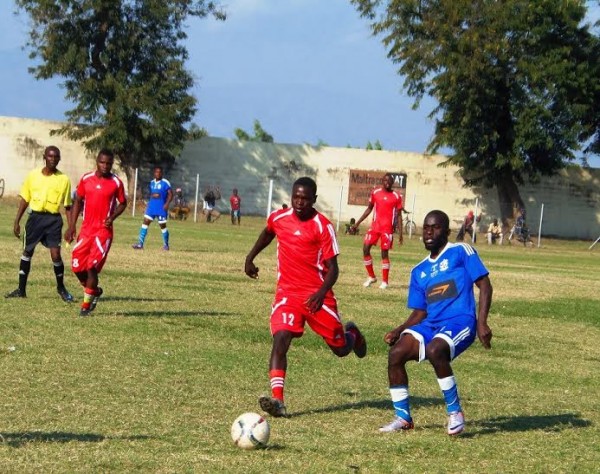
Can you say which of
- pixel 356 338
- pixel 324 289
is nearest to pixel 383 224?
pixel 356 338

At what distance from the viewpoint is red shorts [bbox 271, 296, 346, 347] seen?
8.79 meters

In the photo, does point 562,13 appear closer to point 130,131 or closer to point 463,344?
point 130,131

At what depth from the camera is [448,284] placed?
26.3 ft

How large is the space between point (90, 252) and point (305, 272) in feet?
18.0

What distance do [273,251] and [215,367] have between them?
2052 cm

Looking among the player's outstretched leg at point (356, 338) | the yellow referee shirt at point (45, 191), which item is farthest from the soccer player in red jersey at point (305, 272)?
the yellow referee shirt at point (45, 191)

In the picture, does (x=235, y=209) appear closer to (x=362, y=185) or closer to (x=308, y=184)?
(x=362, y=185)

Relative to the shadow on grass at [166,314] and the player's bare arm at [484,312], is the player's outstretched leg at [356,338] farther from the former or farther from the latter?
the shadow on grass at [166,314]

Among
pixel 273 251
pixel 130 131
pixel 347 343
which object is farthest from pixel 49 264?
pixel 130 131

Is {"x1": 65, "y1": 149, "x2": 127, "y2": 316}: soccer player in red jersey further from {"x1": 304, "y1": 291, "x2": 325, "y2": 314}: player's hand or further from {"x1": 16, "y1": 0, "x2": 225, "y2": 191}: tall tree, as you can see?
{"x1": 16, "y1": 0, "x2": 225, "y2": 191}: tall tree

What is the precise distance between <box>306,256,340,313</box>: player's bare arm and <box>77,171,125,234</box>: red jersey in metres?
5.60

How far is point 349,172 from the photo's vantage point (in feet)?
189

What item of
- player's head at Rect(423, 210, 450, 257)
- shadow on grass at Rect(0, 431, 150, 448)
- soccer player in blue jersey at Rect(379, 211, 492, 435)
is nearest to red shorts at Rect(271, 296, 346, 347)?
soccer player in blue jersey at Rect(379, 211, 492, 435)

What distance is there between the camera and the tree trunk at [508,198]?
186ft
